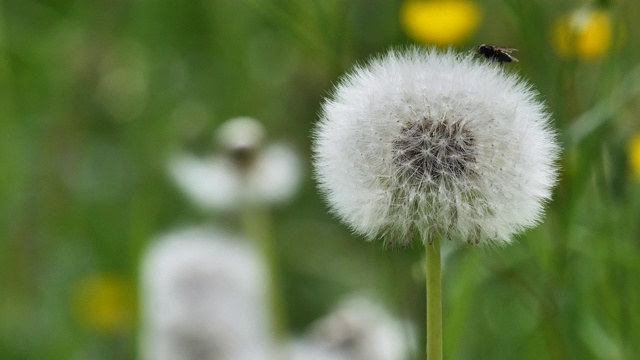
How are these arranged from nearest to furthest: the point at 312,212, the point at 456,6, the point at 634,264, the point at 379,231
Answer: the point at 379,231
the point at 634,264
the point at 456,6
the point at 312,212

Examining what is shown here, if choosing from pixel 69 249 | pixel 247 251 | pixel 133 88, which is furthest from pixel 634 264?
pixel 133 88

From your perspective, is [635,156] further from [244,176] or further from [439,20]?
[439,20]

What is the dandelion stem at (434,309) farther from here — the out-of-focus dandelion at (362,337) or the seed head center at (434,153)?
the out-of-focus dandelion at (362,337)

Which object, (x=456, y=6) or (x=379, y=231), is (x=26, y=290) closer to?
(x=456, y=6)

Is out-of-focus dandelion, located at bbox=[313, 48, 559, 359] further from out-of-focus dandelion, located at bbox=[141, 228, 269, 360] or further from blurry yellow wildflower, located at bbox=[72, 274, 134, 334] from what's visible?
blurry yellow wildflower, located at bbox=[72, 274, 134, 334]

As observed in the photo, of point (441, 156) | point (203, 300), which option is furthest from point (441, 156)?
point (203, 300)
